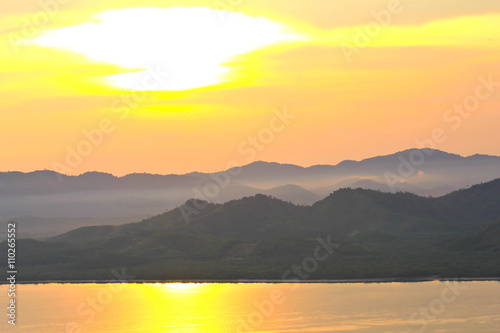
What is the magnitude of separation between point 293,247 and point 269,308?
61546mm

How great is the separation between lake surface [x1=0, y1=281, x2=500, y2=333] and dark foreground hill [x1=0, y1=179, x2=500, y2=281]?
15.6 meters

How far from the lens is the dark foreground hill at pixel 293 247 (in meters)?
127

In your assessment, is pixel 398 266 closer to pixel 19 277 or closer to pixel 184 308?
pixel 184 308

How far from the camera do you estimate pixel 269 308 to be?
85062 mm

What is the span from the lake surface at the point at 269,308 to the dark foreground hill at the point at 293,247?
51.1ft

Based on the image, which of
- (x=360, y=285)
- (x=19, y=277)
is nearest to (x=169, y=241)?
(x=19, y=277)

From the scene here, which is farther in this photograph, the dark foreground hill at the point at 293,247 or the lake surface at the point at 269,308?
the dark foreground hill at the point at 293,247

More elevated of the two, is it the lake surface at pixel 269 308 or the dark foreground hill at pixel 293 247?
the dark foreground hill at pixel 293 247

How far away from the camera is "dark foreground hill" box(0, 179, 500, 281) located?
127125 millimetres

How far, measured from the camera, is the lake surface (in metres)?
72.8

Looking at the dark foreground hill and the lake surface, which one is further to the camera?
the dark foreground hill

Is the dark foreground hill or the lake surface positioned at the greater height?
the dark foreground hill

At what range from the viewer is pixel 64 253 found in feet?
522

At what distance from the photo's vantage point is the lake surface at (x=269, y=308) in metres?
72.8
